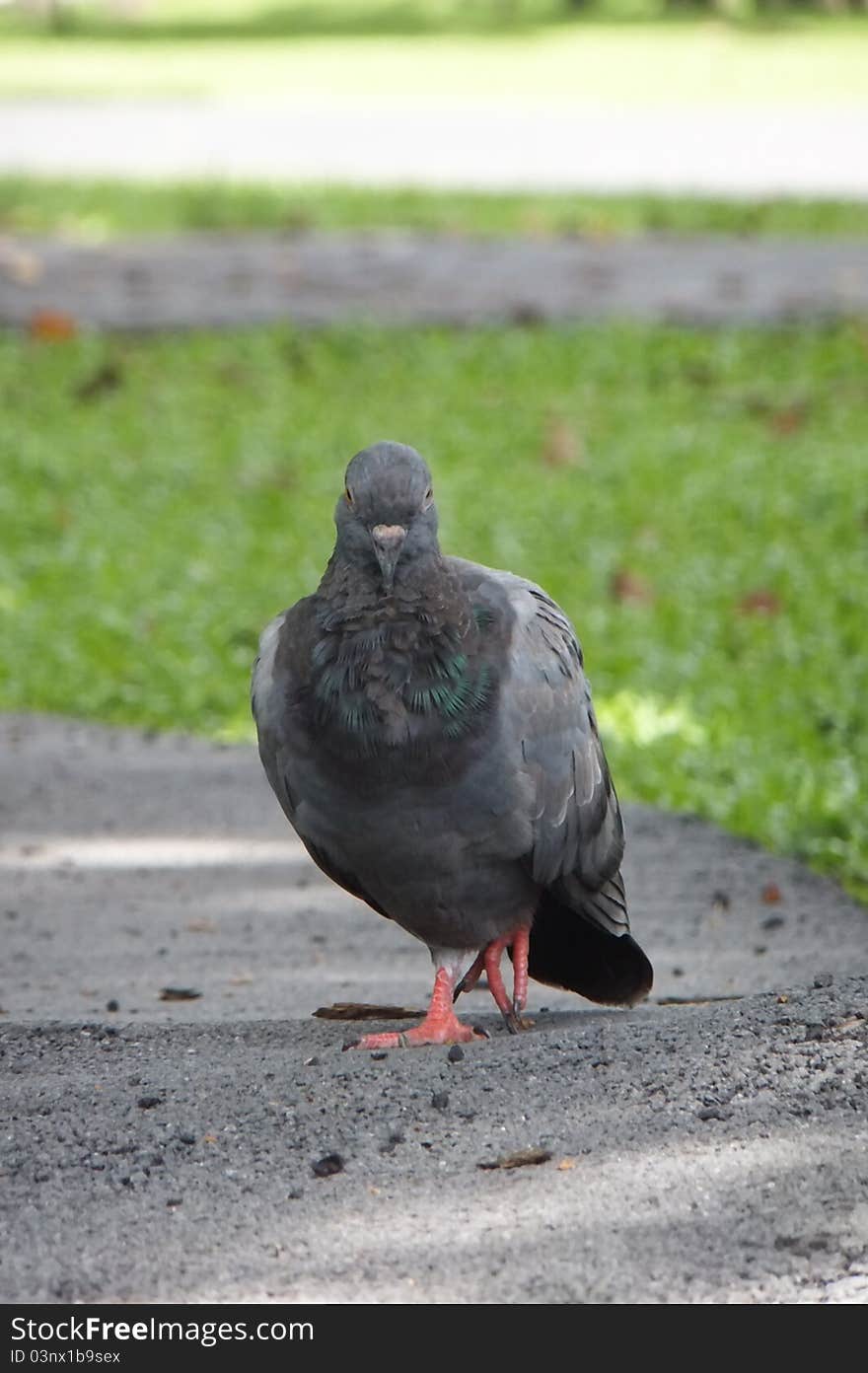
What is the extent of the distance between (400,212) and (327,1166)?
11.4 m

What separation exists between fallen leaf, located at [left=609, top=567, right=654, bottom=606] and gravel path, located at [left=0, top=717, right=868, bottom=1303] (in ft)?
11.6

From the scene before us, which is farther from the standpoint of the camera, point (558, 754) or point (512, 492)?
point (512, 492)

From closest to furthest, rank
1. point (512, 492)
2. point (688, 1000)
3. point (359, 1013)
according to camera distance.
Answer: point (359, 1013) < point (688, 1000) < point (512, 492)

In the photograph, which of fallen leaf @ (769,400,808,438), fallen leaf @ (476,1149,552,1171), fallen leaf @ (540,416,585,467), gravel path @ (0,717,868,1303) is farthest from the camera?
fallen leaf @ (769,400,808,438)

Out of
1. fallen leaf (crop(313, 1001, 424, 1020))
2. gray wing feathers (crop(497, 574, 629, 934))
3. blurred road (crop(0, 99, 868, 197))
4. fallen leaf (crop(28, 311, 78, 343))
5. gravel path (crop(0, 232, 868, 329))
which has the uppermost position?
blurred road (crop(0, 99, 868, 197))

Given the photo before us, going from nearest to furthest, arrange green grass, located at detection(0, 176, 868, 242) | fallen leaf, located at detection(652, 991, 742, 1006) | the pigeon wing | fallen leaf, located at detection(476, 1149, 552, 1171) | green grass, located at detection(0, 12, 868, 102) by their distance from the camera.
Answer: fallen leaf, located at detection(476, 1149, 552, 1171) < the pigeon wing < fallen leaf, located at detection(652, 991, 742, 1006) < green grass, located at detection(0, 176, 868, 242) < green grass, located at detection(0, 12, 868, 102)

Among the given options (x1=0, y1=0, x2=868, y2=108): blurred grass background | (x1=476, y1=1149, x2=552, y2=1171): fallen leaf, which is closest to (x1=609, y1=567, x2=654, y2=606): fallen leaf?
(x1=476, y1=1149, x2=552, y2=1171): fallen leaf

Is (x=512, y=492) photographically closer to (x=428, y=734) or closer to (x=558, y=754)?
(x=558, y=754)

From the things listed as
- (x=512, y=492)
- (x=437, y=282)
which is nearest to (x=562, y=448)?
(x=512, y=492)

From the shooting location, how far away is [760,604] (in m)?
8.14

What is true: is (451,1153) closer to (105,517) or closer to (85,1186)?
(85,1186)

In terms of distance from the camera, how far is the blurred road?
51.8 feet

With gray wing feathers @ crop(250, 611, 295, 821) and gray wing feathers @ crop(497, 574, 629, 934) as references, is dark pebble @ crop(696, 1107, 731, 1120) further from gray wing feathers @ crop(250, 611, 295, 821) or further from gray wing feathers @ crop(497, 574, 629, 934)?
gray wing feathers @ crop(250, 611, 295, 821)

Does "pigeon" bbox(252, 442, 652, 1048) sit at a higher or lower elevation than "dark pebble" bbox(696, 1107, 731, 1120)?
higher
